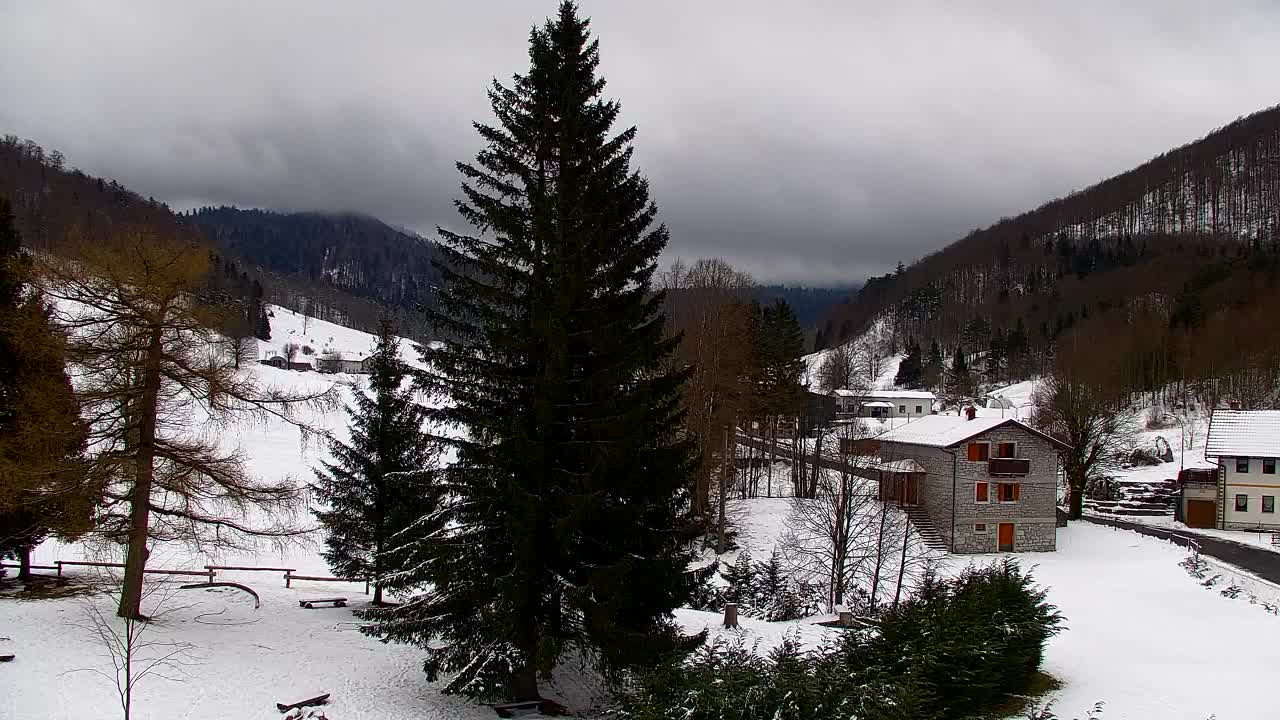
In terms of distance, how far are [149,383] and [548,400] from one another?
29.9ft

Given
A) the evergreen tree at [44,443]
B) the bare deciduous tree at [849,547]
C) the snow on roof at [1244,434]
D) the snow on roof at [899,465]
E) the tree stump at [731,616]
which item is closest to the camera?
the evergreen tree at [44,443]

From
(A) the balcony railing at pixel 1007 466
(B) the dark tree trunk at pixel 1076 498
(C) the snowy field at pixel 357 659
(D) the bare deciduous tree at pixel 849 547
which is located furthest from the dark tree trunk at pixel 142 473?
(B) the dark tree trunk at pixel 1076 498

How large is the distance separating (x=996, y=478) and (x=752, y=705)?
34.9m

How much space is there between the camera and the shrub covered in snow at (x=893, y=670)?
8.95 meters

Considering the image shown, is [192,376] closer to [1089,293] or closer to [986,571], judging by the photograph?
[986,571]

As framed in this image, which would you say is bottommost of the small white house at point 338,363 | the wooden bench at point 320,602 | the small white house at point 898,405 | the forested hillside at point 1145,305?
the wooden bench at point 320,602

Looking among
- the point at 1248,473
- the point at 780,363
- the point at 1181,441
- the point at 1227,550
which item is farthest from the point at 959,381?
the point at 1227,550

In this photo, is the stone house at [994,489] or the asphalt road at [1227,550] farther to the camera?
the stone house at [994,489]

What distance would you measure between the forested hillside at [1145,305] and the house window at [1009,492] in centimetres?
3017

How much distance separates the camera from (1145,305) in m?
115

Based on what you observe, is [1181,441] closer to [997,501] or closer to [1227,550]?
[1227,550]

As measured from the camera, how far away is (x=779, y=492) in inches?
1822

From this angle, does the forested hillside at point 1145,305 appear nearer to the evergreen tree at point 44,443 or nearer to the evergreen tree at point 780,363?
the evergreen tree at point 780,363

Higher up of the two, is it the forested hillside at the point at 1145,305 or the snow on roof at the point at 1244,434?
the forested hillside at the point at 1145,305
